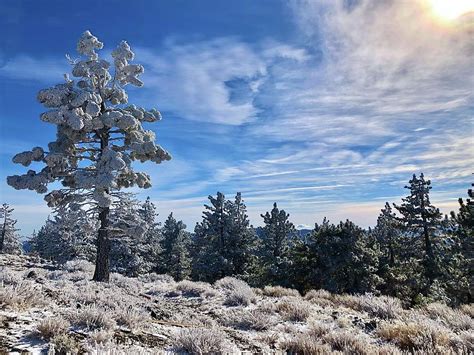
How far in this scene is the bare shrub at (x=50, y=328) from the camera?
4629 millimetres

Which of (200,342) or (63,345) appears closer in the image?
(63,345)

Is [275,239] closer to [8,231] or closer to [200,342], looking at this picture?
[200,342]

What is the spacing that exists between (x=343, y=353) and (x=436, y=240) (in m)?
32.2

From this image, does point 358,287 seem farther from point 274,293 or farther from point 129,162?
point 129,162

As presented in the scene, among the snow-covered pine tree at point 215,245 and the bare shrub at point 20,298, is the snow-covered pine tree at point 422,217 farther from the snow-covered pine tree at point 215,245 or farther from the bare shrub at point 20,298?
the bare shrub at point 20,298

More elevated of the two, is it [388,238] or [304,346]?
[388,238]

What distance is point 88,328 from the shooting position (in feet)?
17.1

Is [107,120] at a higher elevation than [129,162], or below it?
higher

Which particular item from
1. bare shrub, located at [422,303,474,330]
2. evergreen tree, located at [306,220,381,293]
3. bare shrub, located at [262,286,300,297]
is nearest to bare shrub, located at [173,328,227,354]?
bare shrub, located at [422,303,474,330]

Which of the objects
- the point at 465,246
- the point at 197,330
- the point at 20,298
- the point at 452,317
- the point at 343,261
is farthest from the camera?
the point at 343,261

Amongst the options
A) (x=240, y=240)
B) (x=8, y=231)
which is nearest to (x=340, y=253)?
(x=240, y=240)

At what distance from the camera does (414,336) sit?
6648 mm

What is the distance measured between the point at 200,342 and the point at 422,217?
108ft

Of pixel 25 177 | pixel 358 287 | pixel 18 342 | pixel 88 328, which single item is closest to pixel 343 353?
pixel 88 328
